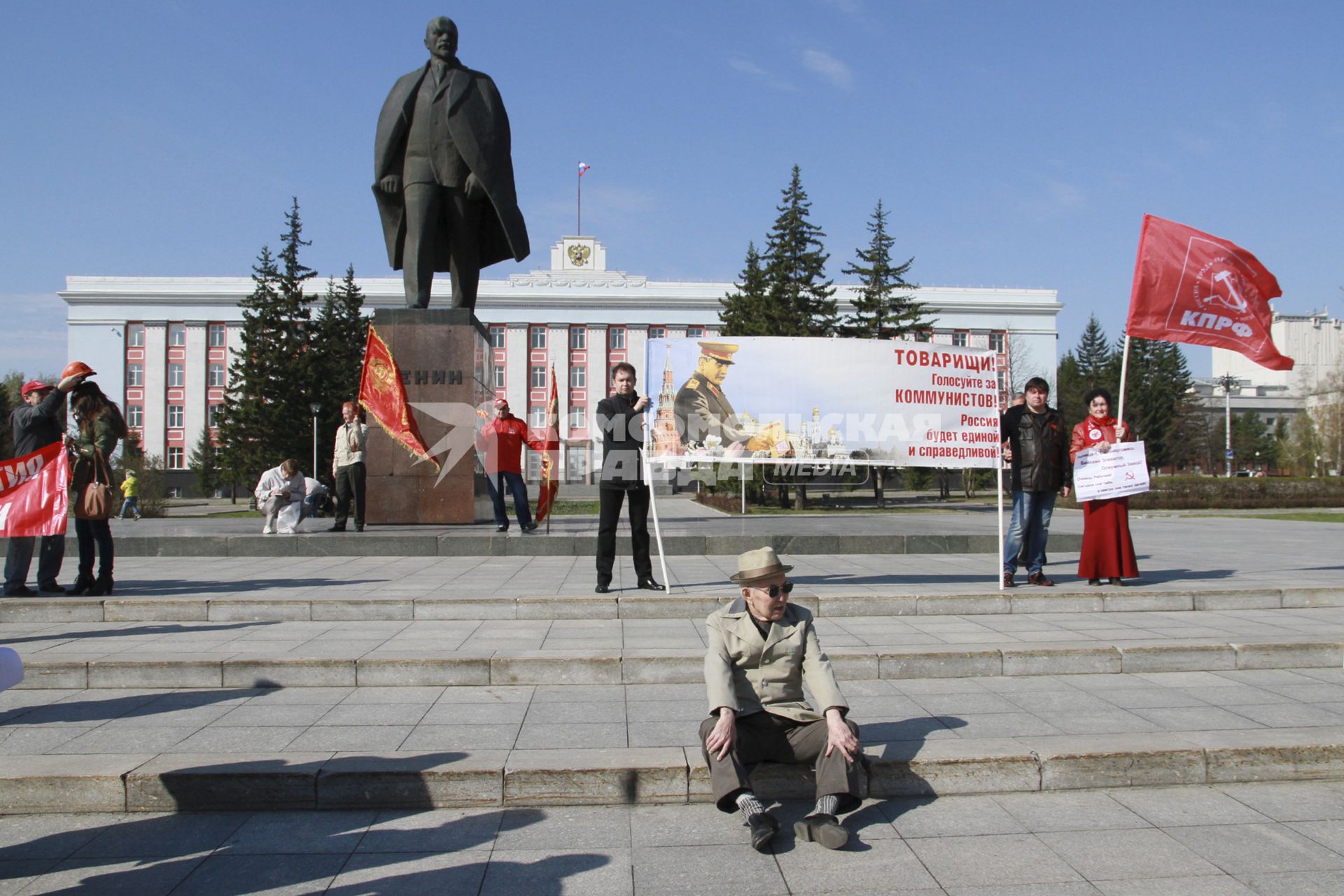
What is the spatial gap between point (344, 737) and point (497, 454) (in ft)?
27.1

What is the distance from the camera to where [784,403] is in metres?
7.82

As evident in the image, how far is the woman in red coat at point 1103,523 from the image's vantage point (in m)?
8.30

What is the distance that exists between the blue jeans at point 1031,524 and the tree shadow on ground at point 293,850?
5.92m

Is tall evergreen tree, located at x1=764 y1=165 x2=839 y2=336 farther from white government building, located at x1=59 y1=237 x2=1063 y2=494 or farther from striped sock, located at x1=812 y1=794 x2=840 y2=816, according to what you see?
striped sock, located at x1=812 y1=794 x2=840 y2=816

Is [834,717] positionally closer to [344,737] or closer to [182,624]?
[344,737]

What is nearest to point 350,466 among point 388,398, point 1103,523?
point 388,398

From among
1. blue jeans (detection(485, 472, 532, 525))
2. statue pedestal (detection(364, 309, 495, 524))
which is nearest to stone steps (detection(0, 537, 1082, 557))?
blue jeans (detection(485, 472, 532, 525))

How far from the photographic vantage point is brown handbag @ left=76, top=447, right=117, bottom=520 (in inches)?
311

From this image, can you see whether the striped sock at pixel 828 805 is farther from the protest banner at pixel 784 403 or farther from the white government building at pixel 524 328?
the white government building at pixel 524 328

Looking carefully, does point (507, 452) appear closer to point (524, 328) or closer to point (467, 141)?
point (467, 141)

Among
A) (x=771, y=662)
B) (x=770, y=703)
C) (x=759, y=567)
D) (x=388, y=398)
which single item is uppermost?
(x=388, y=398)

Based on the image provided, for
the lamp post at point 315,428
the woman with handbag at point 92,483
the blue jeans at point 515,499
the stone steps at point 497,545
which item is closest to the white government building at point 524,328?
the lamp post at point 315,428

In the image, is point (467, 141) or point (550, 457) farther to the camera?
point (550, 457)

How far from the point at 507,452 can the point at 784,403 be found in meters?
5.82
